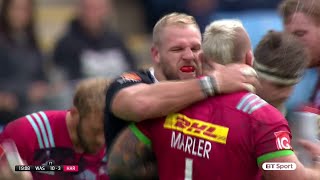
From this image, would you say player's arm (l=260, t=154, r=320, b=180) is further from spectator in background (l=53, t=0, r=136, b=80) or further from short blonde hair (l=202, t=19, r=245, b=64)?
spectator in background (l=53, t=0, r=136, b=80)

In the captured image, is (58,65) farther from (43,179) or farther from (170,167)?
(170,167)

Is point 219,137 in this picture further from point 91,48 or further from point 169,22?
point 91,48

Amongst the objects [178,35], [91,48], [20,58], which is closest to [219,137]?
[178,35]

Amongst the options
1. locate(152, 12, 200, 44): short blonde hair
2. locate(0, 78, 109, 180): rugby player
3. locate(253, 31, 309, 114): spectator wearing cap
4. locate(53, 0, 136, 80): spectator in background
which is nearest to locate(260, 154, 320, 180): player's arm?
locate(253, 31, 309, 114): spectator wearing cap

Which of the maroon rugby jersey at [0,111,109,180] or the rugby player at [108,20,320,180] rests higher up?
the rugby player at [108,20,320,180]

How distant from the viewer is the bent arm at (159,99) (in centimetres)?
461

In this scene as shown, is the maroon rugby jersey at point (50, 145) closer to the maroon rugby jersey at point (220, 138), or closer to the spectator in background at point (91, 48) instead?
the maroon rugby jersey at point (220, 138)

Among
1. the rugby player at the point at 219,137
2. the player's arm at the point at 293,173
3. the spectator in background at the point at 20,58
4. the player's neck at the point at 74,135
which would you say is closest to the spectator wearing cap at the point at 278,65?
the rugby player at the point at 219,137

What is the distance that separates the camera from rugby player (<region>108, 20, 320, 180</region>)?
4402 millimetres

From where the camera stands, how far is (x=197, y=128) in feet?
15.0

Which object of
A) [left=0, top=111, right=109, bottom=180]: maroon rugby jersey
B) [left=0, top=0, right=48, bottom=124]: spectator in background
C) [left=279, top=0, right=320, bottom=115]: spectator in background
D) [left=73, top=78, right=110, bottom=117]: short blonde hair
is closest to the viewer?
[left=279, top=0, right=320, bottom=115]: spectator in background

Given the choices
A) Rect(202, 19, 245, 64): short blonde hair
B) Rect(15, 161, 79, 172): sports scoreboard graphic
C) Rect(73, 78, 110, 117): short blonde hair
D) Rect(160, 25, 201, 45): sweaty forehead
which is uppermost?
Rect(202, 19, 245, 64): short blonde hair

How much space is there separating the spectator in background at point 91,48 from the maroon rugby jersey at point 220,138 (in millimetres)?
4536

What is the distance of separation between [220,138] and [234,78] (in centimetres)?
32
